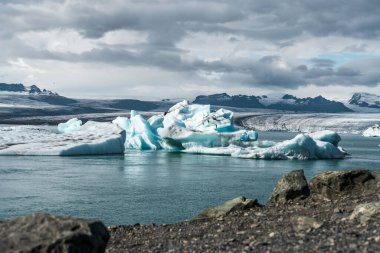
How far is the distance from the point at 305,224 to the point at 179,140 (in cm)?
3389

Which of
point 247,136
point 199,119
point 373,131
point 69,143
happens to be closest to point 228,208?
point 69,143

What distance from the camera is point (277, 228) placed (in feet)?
28.1

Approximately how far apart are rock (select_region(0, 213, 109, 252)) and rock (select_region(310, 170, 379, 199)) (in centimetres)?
692

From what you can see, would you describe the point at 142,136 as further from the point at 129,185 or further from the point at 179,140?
the point at 129,185

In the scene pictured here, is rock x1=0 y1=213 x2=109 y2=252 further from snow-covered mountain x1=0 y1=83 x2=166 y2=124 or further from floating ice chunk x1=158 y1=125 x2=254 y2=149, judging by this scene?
snow-covered mountain x1=0 y1=83 x2=166 y2=124

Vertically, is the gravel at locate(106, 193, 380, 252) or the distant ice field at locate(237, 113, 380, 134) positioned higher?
the gravel at locate(106, 193, 380, 252)

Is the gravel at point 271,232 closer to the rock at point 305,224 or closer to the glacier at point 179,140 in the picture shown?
the rock at point 305,224

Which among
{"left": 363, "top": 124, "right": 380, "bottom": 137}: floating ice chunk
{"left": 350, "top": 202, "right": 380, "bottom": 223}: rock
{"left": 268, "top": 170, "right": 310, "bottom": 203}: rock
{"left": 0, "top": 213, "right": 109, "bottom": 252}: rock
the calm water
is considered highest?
{"left": 0, "top": 213, "right": 109, "bottom": 252}: rock

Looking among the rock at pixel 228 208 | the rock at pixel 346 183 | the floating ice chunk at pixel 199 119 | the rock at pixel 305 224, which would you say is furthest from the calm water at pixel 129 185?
the floating ice chunk at pixel 199 119

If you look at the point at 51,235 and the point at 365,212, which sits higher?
the point at 51,235

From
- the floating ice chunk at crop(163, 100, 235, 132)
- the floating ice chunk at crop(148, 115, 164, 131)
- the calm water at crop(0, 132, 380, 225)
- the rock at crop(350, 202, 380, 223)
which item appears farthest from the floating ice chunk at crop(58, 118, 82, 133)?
the rock at crop(350, 202, 380, 223)

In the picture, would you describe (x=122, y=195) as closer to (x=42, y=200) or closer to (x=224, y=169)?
(x=42, y=200)

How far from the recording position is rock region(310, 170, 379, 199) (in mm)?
11859

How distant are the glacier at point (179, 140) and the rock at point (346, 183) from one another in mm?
22867
